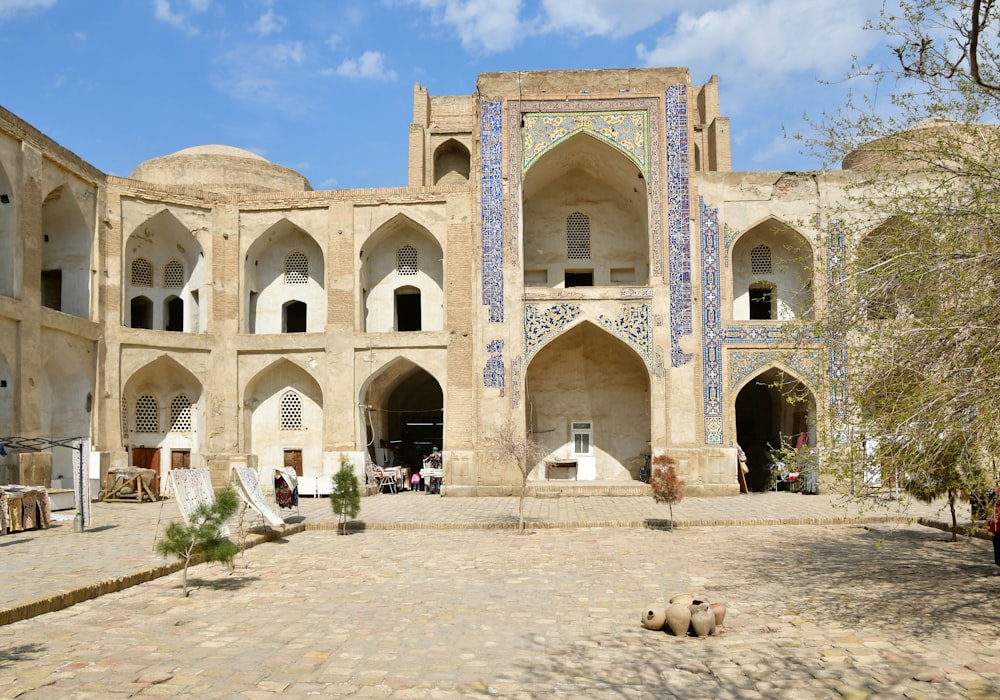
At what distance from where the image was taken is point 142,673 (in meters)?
5.71

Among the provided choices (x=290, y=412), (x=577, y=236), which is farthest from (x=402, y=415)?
(x=577, y=236)

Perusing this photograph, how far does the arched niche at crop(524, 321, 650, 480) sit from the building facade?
0.05m

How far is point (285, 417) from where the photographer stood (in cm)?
2294

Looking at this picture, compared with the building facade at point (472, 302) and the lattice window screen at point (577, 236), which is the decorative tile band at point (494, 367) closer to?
the building facade at point (472, 302)

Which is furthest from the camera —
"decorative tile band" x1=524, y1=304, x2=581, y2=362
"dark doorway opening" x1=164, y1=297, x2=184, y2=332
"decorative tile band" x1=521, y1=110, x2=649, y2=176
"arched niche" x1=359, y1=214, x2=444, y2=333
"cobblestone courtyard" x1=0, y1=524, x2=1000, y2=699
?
"dark doorway opening" x1=164, y1=297, x2=184, y2=332

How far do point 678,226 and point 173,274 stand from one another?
12989 millimetres

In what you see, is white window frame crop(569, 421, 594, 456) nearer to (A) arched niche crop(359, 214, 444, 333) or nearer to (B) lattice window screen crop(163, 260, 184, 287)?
(A) arched niche crop(359, 214, 444, 333)

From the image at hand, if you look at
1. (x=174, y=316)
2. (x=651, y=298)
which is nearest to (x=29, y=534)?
(x=174, y=316)

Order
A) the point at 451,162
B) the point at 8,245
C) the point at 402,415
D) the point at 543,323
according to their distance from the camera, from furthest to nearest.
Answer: the point at 451,162
the point at 402,415
the point at 543,323
the point at 8,245

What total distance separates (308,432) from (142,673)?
1731cm

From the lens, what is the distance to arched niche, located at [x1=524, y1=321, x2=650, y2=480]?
22.7 m

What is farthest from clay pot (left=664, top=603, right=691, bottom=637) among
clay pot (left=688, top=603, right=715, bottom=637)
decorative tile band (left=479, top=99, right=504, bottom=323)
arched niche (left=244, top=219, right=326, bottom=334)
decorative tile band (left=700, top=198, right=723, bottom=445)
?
arched niche (left=244, top=219, right=326, bottom=334)

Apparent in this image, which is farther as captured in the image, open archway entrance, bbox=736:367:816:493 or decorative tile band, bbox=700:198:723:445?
open archway entrance, bbox=736:367:816:493

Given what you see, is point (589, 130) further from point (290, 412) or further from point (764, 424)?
point (290, 412)
